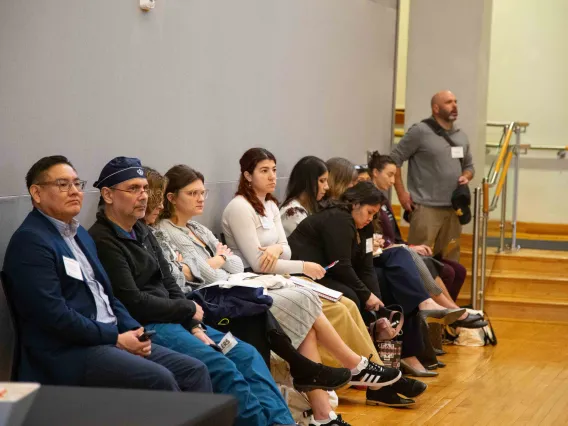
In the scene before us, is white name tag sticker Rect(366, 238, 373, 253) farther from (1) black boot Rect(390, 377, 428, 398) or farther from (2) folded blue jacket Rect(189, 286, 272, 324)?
(2) folded blue jacket Rect(189, 286, 272, 324)

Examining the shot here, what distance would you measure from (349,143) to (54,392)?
620 cm

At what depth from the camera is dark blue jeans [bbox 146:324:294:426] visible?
3.85 m

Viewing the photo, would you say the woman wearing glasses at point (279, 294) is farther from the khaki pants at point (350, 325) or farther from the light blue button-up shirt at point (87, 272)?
the light blue button-up shirt at point (87, 272)

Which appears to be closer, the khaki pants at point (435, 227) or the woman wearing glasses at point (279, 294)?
the woman wearing glasses at point (279, 294)

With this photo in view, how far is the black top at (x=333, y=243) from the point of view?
5.55m

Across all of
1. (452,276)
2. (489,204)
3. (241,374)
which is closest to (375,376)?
(241,374)

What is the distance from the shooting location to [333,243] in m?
5.55

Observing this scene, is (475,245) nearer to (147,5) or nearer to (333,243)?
(333,243)

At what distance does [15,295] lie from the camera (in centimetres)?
342

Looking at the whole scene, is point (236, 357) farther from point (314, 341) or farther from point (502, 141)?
point (502, 141)

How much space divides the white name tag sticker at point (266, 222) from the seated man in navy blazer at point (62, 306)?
1.94 m

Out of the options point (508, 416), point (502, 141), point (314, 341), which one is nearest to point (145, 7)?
point (314, 341)

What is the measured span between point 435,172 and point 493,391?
278cm

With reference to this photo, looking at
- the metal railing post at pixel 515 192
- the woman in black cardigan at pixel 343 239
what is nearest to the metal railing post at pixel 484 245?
the metal railing post at pixel 515 192
